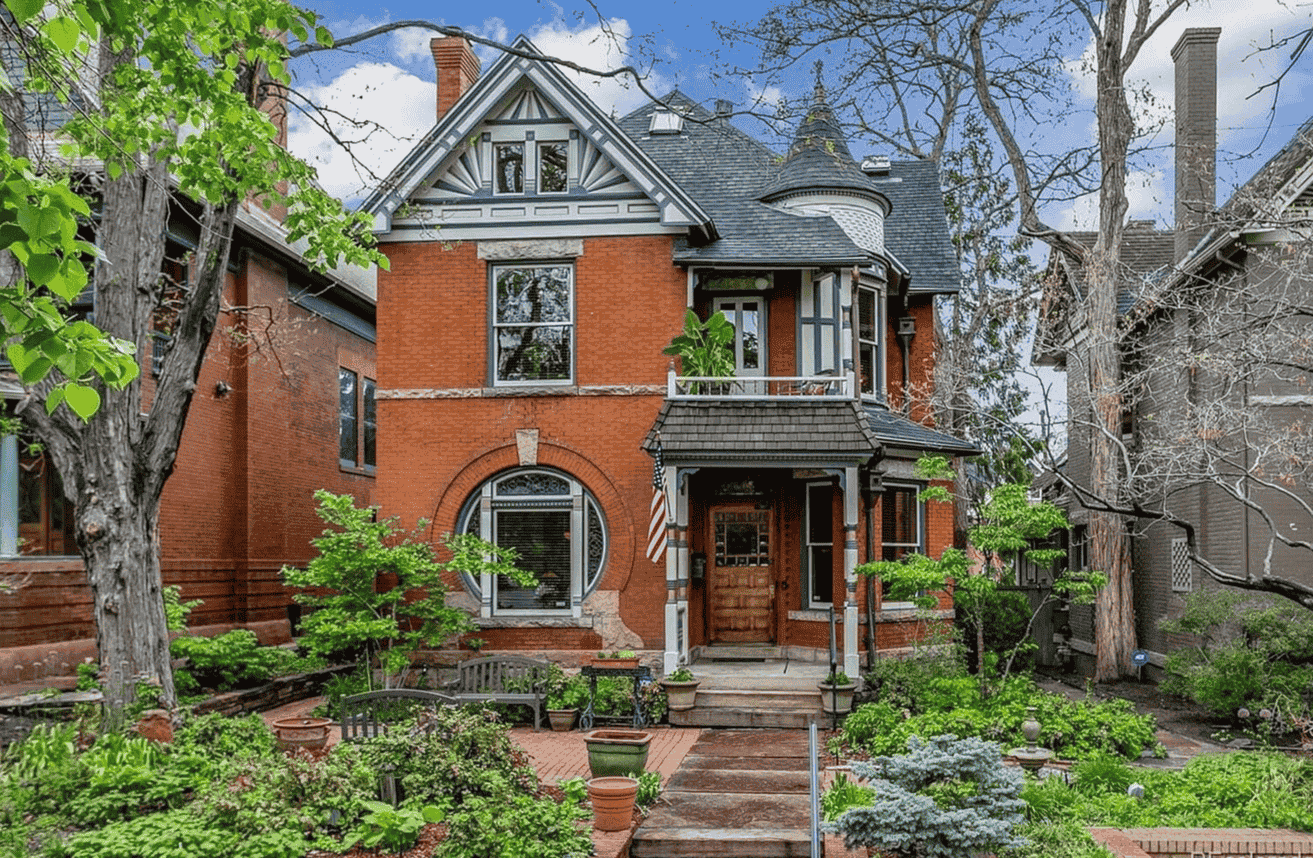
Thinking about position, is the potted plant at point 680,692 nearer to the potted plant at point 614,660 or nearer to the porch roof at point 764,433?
the potted plant at point 614,660

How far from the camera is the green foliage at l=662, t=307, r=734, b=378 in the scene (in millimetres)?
17438

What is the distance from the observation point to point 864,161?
82.8ft

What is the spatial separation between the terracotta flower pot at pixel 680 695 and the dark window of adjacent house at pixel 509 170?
7.85 m

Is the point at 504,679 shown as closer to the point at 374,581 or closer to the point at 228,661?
the point at 374,581

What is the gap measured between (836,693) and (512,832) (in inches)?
314

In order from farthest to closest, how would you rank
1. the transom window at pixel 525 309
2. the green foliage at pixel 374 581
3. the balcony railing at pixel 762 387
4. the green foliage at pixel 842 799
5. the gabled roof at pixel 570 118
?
the transom window at pixel 525 309
the gabled roof at pixel 570 118
the balcony railing at pixel 762 387
the green foliage at pixel 374 581
the green foliage at pixel 842 799

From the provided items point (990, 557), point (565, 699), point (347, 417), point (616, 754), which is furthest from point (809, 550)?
point (347, 417)

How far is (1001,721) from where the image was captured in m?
13.4

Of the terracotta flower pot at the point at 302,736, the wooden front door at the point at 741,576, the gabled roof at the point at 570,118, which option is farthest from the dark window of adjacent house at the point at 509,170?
the terracotta flower pot at the point at 302,736

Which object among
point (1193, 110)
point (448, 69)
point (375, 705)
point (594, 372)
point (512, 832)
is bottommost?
point (512, 832)

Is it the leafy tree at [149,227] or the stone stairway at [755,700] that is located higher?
the leafy tree at [149,227]

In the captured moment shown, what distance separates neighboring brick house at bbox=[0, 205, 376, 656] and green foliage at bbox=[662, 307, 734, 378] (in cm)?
502

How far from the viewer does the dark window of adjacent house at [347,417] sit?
2473 cm

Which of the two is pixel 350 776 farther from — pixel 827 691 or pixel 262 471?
pixel 262 471
